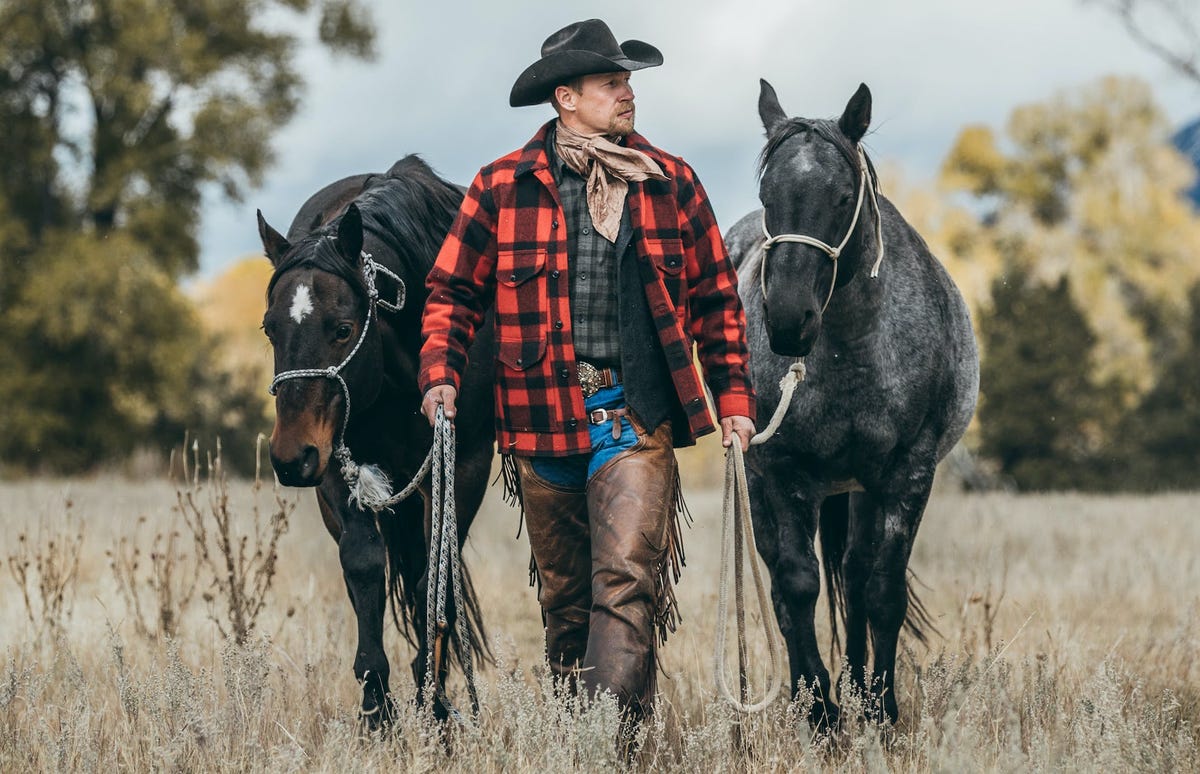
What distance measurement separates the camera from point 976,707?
3.99m

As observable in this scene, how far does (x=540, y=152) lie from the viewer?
3.87 m

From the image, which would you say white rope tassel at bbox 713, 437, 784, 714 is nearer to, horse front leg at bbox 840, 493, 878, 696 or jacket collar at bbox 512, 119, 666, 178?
jacket collar at bbox 512, 119, 666, 178

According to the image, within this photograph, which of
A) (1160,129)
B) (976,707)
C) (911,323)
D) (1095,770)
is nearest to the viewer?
(1095,770)

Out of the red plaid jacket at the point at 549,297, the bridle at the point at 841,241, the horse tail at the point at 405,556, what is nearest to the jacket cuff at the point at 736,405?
the red plaid jacket at the point at 549,297

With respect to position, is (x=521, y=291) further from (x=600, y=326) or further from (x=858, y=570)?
(x=858, y=570)

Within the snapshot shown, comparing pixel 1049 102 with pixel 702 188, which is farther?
pixel 1049 102

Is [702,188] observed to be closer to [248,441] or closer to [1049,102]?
[248,441]

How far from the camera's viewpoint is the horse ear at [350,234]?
431 cm

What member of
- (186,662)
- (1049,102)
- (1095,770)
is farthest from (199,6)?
(1049,102)

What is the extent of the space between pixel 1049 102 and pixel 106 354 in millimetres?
27811

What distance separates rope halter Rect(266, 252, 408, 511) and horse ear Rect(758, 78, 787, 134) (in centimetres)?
149

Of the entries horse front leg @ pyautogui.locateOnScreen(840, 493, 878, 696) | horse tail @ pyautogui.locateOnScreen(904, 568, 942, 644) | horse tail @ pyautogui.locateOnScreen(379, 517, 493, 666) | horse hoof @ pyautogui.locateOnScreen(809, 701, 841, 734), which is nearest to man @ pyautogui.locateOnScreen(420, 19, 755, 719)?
horse hoof @ pyautogui.locateOnScreen(809, 701, 841, 734)

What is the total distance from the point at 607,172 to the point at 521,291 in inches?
17.9

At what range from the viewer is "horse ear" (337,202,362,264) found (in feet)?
14.1
